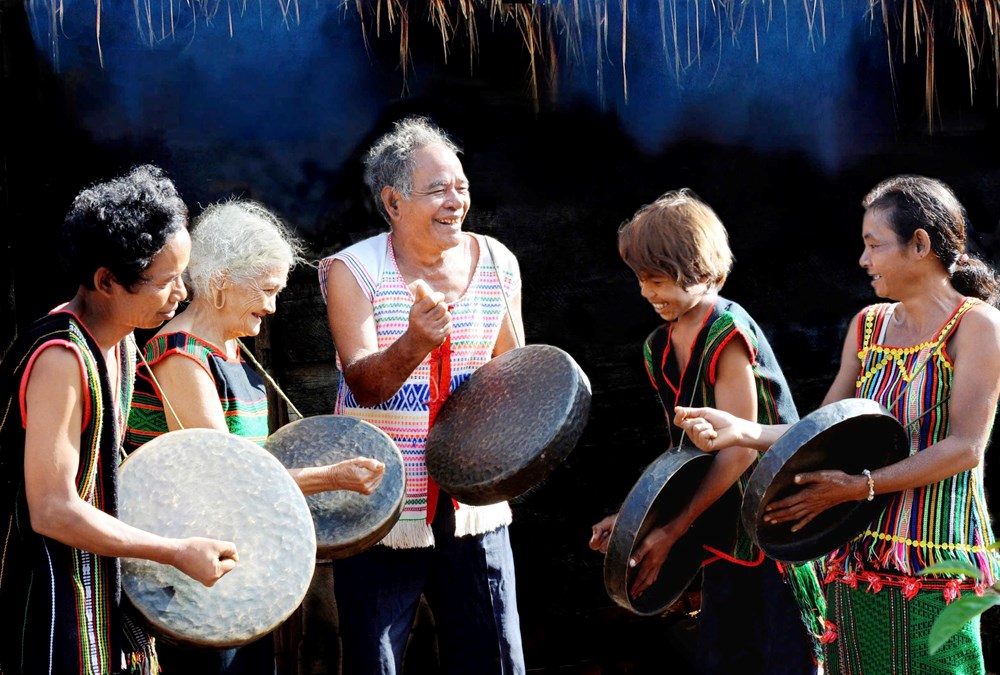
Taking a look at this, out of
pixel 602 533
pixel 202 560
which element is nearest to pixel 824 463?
pixel 602 533

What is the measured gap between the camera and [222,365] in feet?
10.0

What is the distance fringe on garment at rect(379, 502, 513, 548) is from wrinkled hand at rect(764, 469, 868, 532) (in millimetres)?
766

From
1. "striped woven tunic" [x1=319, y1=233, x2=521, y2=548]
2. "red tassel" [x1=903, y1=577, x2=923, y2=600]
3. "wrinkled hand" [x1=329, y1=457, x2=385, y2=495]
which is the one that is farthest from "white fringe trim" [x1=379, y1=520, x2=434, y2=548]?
"red tassel" [x1=903, y1=577, x2=923, y2=600]

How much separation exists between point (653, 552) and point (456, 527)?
53 cm

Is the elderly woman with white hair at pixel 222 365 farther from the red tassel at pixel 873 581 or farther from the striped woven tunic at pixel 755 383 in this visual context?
the red tassel at pixel 873 581

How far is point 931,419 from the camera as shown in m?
3.00

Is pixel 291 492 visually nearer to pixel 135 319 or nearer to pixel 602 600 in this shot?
pixel 135 319

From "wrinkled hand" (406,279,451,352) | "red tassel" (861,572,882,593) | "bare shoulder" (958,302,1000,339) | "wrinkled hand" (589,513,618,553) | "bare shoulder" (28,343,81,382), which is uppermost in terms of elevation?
"bare shoulder" (28,343,81,382)

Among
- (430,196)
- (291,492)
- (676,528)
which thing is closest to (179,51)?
(430,196)

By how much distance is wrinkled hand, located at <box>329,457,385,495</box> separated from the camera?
292 centimetres

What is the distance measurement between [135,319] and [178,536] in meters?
0.47

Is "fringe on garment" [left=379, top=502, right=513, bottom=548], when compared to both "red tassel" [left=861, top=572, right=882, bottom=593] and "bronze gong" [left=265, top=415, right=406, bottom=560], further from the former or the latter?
"red tassel" [left=861, top=572, right=882, bottom=593]

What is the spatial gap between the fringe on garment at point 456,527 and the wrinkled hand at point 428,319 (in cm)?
52

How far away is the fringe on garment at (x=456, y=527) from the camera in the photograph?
3193mm
